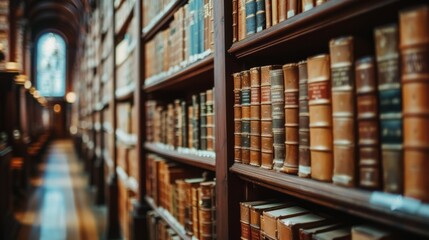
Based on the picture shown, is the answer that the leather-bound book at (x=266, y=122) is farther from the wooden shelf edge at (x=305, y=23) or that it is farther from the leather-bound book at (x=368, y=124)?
the leather-bound book at (x=368, y=124)

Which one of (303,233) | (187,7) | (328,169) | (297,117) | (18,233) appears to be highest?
(187,7)

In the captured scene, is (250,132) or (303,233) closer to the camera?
(303,233)

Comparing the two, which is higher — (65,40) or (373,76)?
(65,40)

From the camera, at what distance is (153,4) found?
2111 millimetres

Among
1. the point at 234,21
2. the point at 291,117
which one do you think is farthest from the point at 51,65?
the point at 291,117

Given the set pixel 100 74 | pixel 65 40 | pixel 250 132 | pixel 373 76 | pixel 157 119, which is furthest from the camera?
pixel 65 40

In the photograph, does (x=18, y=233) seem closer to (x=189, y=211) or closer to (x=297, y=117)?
(x=189, y=211)

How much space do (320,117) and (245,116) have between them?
33cm

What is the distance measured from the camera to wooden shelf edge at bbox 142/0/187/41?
1699mm

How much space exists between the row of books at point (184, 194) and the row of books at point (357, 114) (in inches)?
18.5

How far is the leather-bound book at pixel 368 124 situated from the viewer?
66cm

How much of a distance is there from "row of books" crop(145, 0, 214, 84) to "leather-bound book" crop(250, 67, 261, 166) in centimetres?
32

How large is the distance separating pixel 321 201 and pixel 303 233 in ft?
0.45

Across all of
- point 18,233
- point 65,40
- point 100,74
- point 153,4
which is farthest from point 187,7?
point 65,40
